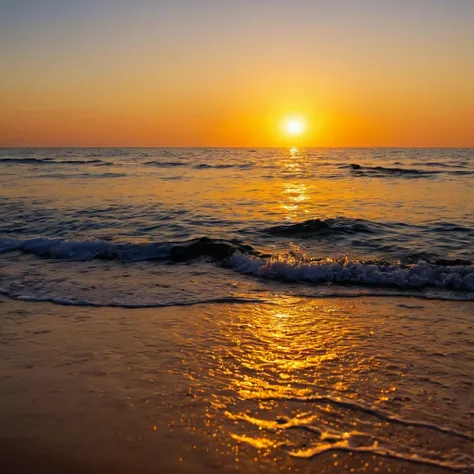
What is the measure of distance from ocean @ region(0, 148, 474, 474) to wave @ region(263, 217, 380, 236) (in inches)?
13.1

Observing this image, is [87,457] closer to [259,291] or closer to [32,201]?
[259,291]

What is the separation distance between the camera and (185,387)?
14.8ft

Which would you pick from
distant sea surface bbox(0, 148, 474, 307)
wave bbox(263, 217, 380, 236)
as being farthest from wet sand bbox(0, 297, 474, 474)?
wave bbox(263, 217, 380, 236)

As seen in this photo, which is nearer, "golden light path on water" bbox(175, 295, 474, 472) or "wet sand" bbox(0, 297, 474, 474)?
"wet sand" bbox(0, 297, 474, 474)

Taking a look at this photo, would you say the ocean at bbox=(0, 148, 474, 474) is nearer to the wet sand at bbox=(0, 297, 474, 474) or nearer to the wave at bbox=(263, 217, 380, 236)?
the wet sand at bbox=(0, 297, 474, 474)

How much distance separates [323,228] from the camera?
555 inches

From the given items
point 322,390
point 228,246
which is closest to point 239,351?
point 322,390

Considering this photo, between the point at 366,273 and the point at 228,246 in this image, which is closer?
the point at 366,273

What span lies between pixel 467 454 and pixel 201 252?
836cm

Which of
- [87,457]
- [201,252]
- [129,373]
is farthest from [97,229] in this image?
[87,457]

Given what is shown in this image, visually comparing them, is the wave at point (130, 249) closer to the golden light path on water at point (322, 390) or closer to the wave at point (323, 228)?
the wave at point (323, 228)

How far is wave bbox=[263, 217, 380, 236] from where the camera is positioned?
13754 millimetres

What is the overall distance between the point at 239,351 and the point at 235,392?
0.98 meters

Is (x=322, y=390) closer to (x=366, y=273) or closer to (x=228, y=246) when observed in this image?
(x=366, y=273)
